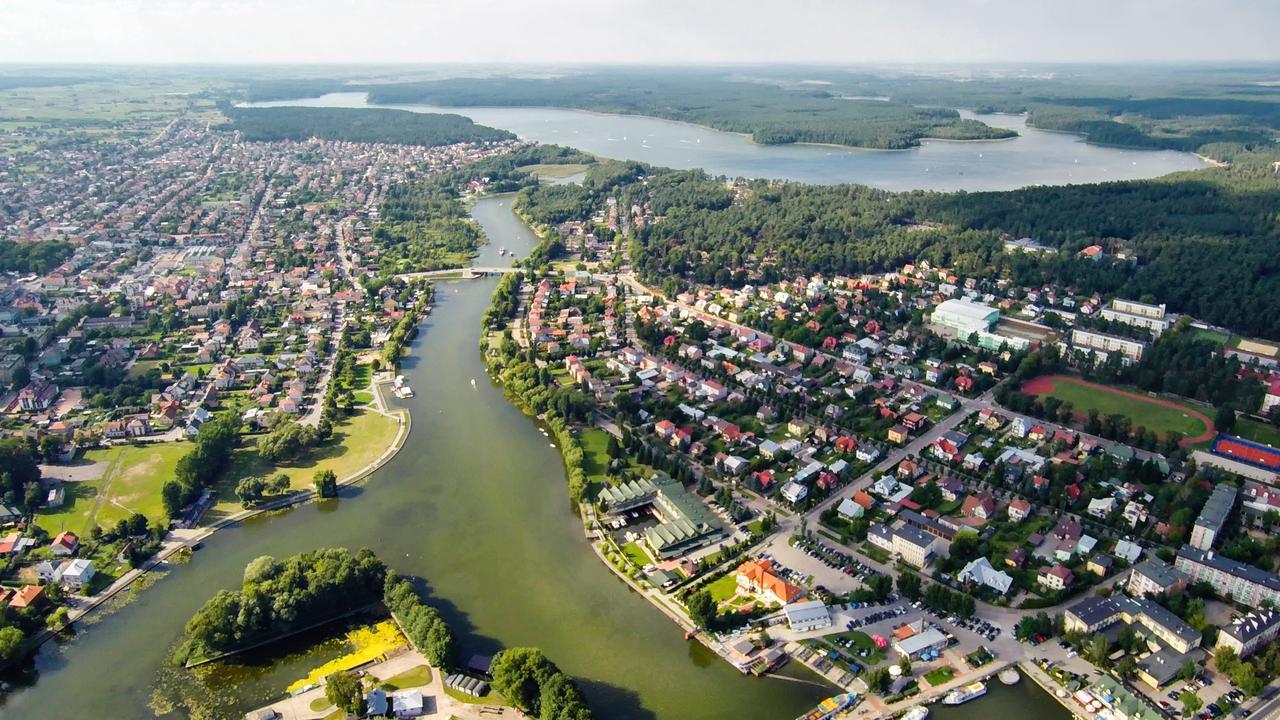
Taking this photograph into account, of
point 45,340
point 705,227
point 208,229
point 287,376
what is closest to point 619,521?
point 287,376

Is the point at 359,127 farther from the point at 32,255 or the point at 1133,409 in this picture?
the point at 1133,409

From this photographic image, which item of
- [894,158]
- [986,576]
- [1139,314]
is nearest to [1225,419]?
[1139,314]

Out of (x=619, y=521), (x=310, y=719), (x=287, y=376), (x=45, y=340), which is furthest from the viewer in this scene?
(x=45, y=340)

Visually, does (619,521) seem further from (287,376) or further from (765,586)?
(287,376)

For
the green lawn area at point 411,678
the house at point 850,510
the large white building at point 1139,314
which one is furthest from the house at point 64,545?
the large white building at point 1139,314

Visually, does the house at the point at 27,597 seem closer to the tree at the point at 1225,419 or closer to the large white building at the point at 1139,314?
the tree at the point at 1225,419

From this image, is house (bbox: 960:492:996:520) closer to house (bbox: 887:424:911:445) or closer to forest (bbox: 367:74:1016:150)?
house (bbox: 887:424:911:445)
